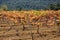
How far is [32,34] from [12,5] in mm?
4363

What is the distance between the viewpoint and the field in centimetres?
490

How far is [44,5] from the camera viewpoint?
912cm

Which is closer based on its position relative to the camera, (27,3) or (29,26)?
(29,26)

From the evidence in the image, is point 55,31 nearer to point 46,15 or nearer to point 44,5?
point 46,15

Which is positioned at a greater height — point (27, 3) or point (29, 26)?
point (29, 26)

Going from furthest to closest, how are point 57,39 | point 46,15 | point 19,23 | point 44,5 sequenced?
point 44,5, point 46,15, point 19,23, point 57,39

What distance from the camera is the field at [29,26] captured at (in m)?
4.90

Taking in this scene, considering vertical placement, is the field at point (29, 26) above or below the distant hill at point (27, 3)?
above

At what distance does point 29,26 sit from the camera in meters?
5.11

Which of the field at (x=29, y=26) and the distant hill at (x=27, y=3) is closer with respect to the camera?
the field at (x=29, y=26)

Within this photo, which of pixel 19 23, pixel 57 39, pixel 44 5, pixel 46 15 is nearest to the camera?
pixel 57 39

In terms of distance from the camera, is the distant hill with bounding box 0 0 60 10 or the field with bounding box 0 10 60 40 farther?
the distant hill with bounding box 0 0 60 10

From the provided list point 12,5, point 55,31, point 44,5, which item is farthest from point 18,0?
point 55,31

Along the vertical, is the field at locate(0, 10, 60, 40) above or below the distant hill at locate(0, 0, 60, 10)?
above
